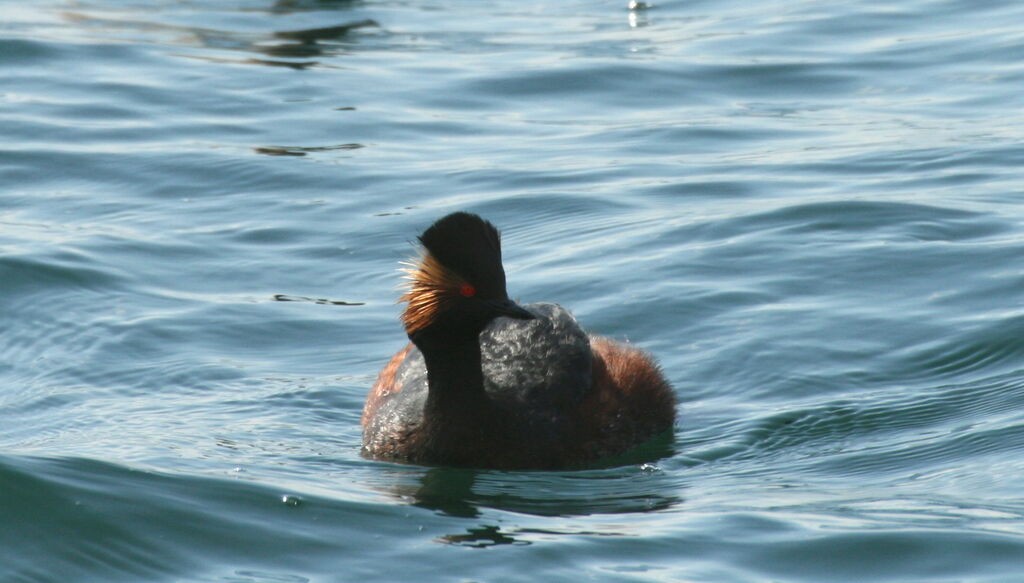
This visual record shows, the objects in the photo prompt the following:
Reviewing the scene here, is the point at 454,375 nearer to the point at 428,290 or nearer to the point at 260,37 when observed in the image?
the point at 428,290

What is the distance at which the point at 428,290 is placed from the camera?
8250 millimetres

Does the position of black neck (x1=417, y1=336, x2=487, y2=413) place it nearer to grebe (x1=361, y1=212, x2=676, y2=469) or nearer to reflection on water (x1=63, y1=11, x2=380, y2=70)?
grebe (x1=361, y1=212, x2=676, y2=469)

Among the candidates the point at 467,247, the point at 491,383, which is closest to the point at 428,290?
the point at 467,247

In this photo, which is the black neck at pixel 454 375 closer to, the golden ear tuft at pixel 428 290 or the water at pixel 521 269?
the golden ear tuft at pixel 428 290

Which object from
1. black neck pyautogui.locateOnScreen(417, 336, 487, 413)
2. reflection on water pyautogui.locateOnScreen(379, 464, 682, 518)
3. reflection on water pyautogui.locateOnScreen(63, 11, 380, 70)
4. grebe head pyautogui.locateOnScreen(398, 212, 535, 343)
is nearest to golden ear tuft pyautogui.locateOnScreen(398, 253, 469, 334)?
grebe head pyautogui.locateOnScreen(398, 212, 535, 343)

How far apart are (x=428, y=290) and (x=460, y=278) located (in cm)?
20

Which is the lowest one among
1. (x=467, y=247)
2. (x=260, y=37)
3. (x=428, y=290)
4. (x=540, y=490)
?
(x=540, y=490)

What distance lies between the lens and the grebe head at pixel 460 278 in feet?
26.6

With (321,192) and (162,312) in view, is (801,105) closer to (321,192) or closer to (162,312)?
(321,192)

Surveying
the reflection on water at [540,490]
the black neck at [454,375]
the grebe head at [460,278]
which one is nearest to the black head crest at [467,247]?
the grebe head at [460,278]

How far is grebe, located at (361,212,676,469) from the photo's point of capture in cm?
817

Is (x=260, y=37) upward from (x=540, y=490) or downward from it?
upward

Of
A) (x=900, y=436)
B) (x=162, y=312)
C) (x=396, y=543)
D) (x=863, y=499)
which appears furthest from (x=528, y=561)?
(x=162, y=312)

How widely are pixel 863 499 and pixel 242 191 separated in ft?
27.4
